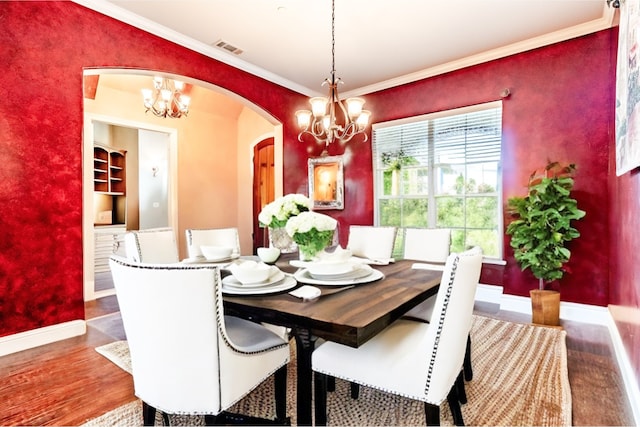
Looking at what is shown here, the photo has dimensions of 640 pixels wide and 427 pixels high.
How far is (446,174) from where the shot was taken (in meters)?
4.26

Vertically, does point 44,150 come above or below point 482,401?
above

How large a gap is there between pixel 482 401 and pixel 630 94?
5.85 feet

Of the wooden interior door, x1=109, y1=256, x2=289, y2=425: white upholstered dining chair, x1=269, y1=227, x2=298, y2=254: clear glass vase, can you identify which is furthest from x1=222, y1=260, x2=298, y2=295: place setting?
the wooden interior door

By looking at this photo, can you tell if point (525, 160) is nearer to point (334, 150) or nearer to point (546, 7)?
point (546, 7)

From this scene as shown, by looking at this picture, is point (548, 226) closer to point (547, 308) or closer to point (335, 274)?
point (547, 308)

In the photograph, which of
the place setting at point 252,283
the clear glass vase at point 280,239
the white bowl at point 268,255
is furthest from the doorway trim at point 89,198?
the place setting at point 252,283

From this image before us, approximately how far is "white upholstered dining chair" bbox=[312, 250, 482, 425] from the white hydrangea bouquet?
0.87 metres

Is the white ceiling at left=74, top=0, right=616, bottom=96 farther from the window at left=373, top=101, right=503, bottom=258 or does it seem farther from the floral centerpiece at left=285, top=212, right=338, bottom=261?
the floral centerpiece at left=285, top=212, right=338, bottom=261

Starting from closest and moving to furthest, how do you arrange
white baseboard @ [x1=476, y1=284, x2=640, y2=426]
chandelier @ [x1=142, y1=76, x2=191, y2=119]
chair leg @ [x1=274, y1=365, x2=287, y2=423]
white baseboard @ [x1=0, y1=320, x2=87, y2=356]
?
chair leg @ [x1=274, y1=365, x2=287, y2=423] → white baseboard @ [x1=476, y1=284, x2=640, y2=426] → white baseboard @ [x1=0, y1=320, x2=87, y2=356] → chandelier @ [x1=142, y1=76, x2=191, y2=119]

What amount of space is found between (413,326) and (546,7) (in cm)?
317

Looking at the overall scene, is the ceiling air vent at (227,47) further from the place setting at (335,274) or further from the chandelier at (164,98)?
the place setting at (335,274)

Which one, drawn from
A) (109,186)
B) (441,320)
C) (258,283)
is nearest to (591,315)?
(441,320)

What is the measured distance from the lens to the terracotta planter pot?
10.1ft

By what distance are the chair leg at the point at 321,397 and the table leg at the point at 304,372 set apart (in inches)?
4.2
